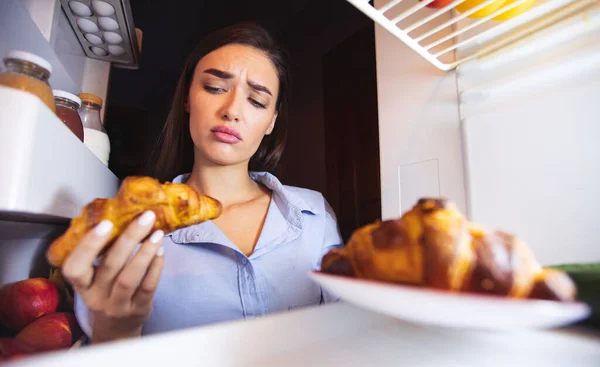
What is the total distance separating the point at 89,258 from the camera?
429 mm

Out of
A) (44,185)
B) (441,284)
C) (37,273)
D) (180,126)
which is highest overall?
(180,126)

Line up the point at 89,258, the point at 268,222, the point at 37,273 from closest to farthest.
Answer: the point at 89,258
the point at 268,222
the point at 37,273

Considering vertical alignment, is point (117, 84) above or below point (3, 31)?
above

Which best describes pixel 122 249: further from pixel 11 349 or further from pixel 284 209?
pixel 284 209

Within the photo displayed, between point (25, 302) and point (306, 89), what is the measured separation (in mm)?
1864

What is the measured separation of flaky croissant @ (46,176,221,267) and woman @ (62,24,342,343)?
5cm

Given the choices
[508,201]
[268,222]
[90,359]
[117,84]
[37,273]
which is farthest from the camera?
[117,84]

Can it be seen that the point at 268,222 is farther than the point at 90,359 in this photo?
Yes

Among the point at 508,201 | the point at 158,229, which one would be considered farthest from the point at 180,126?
the point at 508,201

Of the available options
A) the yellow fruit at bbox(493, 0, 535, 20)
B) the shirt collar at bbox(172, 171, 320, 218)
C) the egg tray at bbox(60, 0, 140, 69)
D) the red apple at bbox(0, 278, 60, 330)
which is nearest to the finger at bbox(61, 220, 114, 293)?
the red apple at bbox(0, 278, 60, 330)

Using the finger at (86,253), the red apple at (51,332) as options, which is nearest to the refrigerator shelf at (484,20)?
the finger at (86,253)

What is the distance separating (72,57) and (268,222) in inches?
34.3

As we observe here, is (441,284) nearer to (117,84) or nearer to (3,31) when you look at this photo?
(3,31)

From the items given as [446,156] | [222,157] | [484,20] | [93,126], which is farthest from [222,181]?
[484,20]
